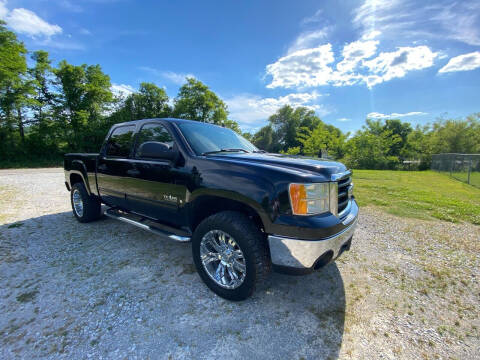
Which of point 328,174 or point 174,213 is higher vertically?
point 328,174

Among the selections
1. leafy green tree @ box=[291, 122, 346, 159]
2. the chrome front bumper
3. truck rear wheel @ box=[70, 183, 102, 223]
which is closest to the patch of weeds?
truck rear wheel @ box=[70, 183, 102, 223]

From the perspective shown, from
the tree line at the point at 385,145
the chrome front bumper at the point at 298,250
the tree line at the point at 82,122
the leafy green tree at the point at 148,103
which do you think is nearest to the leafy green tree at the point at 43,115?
the tree line at the point at 82,122

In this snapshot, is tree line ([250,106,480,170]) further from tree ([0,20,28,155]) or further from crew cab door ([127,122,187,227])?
tree ([0,20,28,155])

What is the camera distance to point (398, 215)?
533 cm

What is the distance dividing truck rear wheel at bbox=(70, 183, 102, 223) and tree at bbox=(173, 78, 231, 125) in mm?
28313

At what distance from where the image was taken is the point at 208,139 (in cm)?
303

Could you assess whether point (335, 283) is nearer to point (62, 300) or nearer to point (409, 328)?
point (409, 328)

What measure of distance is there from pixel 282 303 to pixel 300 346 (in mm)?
505

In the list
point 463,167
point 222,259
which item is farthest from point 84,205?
point 463,167

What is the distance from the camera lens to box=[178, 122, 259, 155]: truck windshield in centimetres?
275

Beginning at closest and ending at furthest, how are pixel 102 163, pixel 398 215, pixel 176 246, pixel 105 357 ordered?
pixel 105 357, pixel 176 246, pixel 102 163, pixel 398 215

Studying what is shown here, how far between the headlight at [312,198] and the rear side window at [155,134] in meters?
1.77

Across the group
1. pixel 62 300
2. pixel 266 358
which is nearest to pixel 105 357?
pixel 62 300

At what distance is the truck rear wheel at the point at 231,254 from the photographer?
2053mm
